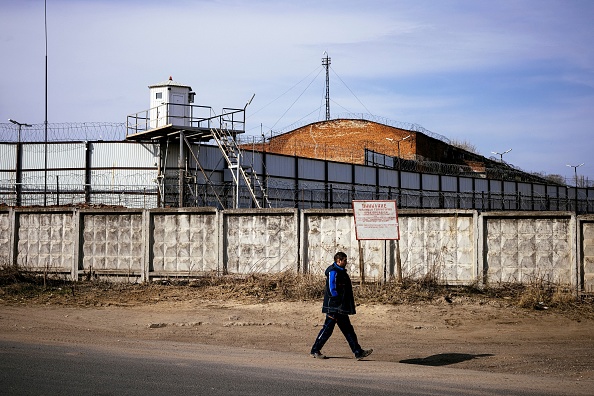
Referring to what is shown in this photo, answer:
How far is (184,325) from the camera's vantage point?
1339 cm

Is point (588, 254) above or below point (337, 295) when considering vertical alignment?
above

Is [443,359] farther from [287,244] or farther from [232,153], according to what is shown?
[232,153]

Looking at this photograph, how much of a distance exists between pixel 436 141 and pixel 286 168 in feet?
106

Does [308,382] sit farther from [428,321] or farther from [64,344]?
[428,321]

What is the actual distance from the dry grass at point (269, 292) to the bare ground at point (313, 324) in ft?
0.15

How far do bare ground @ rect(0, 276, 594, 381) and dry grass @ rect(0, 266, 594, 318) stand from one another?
45mm

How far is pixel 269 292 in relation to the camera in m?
15.7

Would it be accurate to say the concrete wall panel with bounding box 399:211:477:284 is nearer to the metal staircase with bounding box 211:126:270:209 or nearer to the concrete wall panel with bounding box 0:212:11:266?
the concrete wall panel with bounding box 0:212:11:266

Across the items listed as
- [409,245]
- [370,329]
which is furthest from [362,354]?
[409,245]

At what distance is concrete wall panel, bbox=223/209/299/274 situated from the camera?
1644 cm

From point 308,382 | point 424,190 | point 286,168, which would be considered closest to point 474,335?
point 308,382

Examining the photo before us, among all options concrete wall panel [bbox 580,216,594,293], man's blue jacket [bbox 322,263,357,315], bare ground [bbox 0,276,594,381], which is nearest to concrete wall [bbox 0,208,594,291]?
concrete wall panel [bbox 580,216,594,293]

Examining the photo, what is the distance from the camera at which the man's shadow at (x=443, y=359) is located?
10554 mm

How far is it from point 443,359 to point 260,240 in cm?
679
